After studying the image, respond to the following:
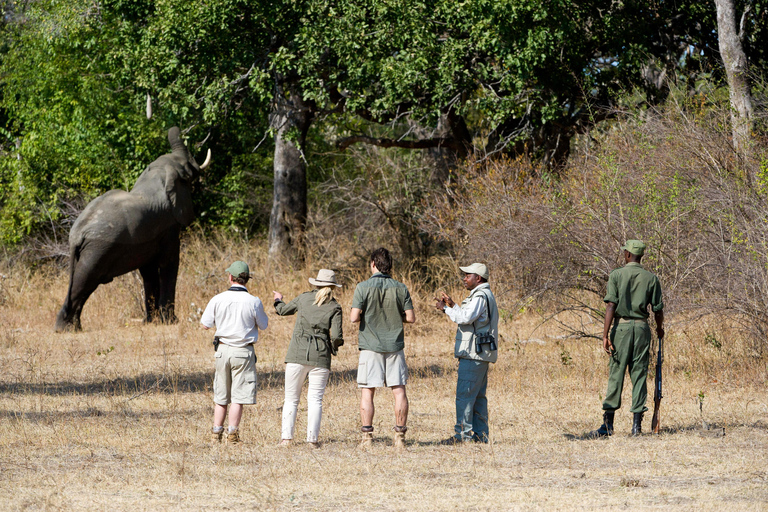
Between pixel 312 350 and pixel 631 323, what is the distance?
8.85ft

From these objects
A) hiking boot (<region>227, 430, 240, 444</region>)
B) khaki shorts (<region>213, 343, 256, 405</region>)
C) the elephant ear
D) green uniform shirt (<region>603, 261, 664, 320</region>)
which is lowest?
hiking boot (<region>227, 430, 240, 444</region>)

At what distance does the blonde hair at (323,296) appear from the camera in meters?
7.38

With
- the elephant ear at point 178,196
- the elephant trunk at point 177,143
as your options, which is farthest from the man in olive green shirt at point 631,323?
the elephant trunk at point 177,143

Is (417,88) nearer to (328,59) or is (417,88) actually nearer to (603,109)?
(328,59)

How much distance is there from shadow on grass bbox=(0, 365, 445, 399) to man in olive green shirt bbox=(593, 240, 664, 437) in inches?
157

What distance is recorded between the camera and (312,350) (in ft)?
24.0

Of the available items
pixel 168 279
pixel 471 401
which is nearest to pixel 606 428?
pixel 471 401

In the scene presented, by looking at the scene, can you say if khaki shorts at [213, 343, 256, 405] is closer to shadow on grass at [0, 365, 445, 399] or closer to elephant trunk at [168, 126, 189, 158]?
shadow on grass at [0, 365, 445, 399]

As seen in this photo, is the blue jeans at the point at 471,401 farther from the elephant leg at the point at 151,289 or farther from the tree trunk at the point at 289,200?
the tree trunk at the point at 289,200

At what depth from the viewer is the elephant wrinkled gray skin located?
15305 mm

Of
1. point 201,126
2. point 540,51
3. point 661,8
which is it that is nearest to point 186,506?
point 540,51

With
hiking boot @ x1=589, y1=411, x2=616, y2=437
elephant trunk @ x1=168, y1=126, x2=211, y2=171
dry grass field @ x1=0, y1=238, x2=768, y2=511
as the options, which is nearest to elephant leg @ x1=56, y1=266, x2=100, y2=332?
dry grass field @ x1=0, y1=238, x2=768, y2=511

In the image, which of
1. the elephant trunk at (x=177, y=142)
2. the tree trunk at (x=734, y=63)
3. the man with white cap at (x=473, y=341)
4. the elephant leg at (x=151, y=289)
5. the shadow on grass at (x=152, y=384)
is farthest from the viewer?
the elephant trunk at (x=177, y=142)

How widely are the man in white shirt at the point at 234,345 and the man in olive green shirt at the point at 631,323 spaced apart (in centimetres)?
293
